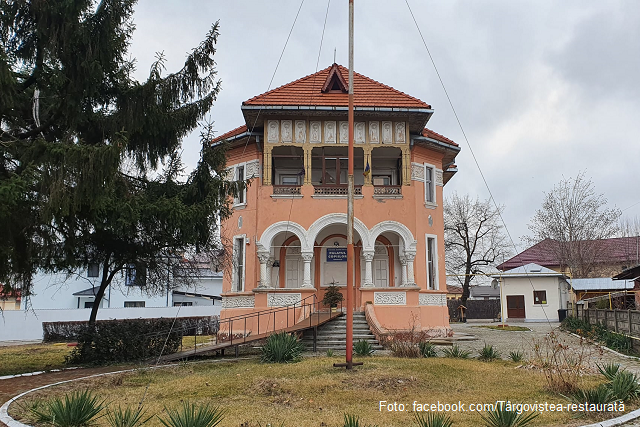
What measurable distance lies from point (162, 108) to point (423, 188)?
12.7 m

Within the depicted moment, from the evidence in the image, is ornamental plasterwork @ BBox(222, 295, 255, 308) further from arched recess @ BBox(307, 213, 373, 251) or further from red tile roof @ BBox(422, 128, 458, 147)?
red tile roof @ BBox(422, 128, 458, 147)

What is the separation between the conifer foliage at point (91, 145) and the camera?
1084 centimetres

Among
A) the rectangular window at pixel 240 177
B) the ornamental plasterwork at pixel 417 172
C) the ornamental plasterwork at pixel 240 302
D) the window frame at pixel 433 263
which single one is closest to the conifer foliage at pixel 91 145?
the ornamental plasterwork at pixel 240 302

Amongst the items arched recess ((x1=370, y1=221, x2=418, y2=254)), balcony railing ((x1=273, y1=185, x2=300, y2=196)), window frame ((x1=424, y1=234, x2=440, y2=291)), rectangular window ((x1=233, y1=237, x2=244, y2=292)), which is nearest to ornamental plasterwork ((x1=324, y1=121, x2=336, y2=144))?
balcony railing ((x1=273, y1=185, x2=300, y2=196))

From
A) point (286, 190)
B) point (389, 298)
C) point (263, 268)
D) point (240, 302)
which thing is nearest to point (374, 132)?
point (286, 190)

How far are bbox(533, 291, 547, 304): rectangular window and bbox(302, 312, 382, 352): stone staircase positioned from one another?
24.2 m

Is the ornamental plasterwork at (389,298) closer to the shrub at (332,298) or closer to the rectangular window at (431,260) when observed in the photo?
the shrub at (332,298)

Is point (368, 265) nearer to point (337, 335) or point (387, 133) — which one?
point (337, 335)

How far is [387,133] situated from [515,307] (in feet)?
81.2

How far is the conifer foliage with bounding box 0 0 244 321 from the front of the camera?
10836 millimetres

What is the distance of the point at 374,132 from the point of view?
22.4m

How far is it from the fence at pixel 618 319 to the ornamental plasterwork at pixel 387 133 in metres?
10.4

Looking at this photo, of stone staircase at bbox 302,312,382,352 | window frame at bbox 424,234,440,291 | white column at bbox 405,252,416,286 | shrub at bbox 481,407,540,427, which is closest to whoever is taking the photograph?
shrub at bbox 481,407,540,427

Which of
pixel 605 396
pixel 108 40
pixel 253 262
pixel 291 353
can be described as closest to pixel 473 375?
pixel 605 396
